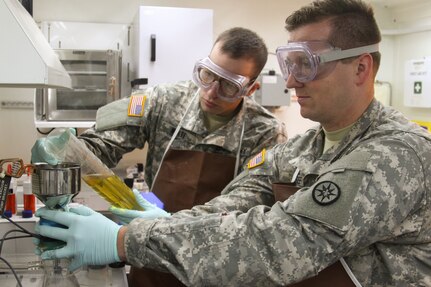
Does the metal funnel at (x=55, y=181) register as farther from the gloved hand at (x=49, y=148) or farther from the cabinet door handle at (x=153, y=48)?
the cabinet door handle at (x=153, y=48)

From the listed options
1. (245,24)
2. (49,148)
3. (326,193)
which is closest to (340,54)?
(326,193)

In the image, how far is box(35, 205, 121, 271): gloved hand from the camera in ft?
3.48

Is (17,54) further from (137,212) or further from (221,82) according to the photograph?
(221,82)

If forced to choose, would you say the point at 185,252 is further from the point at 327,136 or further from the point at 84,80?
the point at 84,80

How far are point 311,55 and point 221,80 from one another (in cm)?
57

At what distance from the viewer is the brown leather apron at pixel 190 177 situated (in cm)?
185

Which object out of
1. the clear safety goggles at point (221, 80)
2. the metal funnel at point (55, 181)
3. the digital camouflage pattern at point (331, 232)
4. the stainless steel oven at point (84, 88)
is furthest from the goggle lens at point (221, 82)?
the stainless steel oven at point (84, 88)

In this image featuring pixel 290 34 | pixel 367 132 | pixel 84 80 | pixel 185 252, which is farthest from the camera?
pixel 84 80

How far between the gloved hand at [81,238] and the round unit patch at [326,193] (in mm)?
490

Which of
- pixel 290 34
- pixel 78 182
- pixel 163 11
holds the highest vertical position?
pixel 163 11

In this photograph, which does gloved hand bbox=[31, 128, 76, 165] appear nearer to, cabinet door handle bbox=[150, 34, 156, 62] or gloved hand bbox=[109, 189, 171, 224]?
gloved hand bbox=[109, 189, 171, 224]

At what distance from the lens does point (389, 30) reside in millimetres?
4672

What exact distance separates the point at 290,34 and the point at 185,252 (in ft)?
2.39

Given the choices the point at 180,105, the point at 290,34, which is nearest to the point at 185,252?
the point at 290,34
